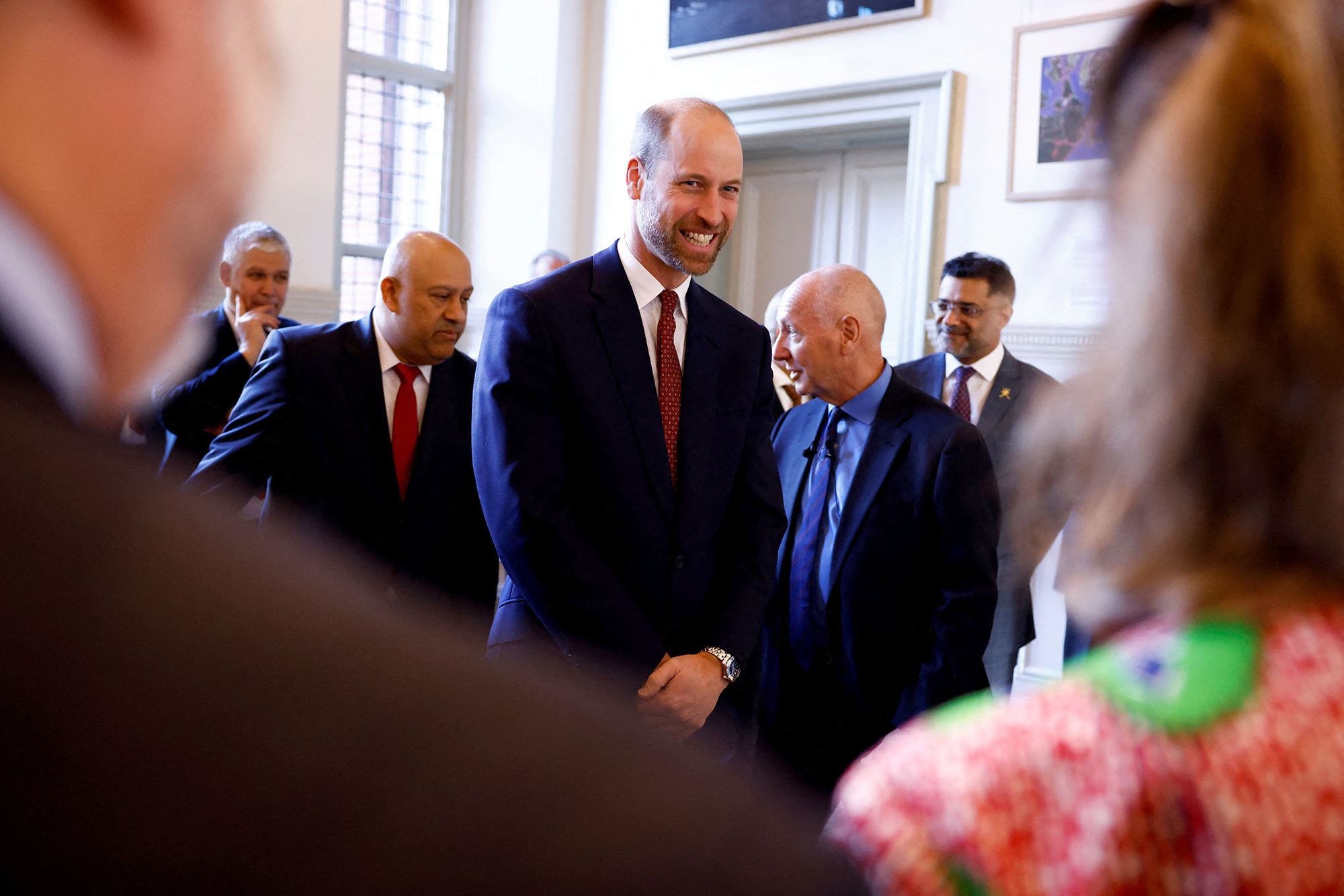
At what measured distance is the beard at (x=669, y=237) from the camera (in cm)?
233

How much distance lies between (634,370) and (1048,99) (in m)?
4.02

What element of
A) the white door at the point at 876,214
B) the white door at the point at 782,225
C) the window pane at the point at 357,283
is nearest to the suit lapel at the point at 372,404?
the white door at the point at 876,214

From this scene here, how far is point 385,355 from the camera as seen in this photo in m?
2.91

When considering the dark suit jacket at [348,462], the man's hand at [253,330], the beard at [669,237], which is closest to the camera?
the beard at [669,237]

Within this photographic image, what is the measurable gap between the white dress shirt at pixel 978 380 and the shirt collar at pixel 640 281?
2.10m

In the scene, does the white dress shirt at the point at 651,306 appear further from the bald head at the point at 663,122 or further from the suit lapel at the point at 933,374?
the suit lapel at the point at 933,374

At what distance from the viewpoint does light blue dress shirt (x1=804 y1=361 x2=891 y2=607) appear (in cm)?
279

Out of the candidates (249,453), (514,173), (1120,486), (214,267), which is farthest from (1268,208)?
(514,173)

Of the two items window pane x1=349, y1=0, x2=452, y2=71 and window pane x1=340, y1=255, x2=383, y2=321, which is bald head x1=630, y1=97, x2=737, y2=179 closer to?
window pane x1=340, y1=255, x2=383, y2=321

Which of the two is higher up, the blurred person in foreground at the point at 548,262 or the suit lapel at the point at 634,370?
the blurred person in foreground at the point at 548,262

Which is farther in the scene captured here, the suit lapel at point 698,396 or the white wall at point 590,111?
the white wall at point 590,111

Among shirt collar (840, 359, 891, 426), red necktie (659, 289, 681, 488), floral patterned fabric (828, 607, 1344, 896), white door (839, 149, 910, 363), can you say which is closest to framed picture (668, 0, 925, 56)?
white door (839, 149, 910, 363)

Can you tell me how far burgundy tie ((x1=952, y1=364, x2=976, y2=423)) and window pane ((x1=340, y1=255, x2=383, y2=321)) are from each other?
5245mm

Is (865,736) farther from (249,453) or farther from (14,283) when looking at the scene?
(14,283)
